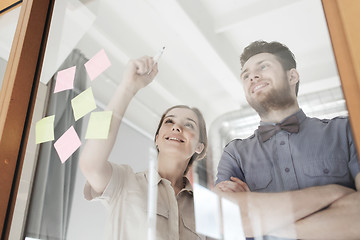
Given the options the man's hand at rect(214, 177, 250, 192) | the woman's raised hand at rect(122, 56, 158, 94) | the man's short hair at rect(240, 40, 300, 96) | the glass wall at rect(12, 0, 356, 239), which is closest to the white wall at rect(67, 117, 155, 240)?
the glass wall at rect(12, 0, 356, 239)

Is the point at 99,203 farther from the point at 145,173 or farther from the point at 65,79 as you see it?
the point at 65,79

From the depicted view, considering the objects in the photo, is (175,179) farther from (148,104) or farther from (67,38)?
(67,38)

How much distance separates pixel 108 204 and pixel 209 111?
0.39 metres

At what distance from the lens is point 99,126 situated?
3.35 feet

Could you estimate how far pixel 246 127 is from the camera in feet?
2.62

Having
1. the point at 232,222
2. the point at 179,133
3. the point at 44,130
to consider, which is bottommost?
the point at 232,222

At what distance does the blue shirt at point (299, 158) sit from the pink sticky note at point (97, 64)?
55 cm

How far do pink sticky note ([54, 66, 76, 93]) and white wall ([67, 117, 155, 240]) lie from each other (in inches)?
13.0

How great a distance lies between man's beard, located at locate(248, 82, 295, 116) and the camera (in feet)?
2.53

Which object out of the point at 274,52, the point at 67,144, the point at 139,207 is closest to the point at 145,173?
the point at 139,207

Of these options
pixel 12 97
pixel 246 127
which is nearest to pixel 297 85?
pixel 246 127

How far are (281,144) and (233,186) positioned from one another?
0.47ft

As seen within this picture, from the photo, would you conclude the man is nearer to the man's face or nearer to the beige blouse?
the man's face

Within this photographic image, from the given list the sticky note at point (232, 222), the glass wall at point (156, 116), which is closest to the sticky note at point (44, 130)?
the glass wall at point (156, 116)
